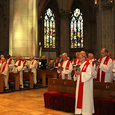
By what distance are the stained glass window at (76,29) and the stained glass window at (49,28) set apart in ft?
8.77

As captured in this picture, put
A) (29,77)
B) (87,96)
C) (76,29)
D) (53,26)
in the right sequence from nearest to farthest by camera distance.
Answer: (87,96) < (29,77) < (53,26) < (76,29)

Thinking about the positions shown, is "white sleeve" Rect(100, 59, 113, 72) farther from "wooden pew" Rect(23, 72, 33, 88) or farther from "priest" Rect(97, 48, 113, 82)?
"wooden pew" Rect(23, 72, 33, 88)

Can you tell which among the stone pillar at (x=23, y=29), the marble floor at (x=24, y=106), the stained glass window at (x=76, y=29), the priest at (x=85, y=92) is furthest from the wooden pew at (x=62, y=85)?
the stained glass window at (x=76, y=29)

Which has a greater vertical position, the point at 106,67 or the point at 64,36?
the point at 64,36

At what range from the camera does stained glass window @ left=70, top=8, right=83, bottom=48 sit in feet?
111

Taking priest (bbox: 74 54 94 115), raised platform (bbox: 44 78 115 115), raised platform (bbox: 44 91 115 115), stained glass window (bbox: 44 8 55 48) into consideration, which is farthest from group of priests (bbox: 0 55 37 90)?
stained glass window (bbox: 44 8 55 48)

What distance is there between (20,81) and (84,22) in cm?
2180

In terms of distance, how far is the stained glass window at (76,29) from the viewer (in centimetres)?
3394

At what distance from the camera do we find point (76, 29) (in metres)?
34.0

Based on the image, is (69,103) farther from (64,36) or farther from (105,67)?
A: (64,36)

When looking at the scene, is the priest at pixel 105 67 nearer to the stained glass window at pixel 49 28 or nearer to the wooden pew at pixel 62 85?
the wooden pew at pixel 62 85

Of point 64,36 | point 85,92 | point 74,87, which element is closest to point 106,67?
point 74,87

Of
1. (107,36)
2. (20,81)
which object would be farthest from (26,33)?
(107,36)

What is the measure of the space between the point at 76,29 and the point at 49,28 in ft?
12.3
